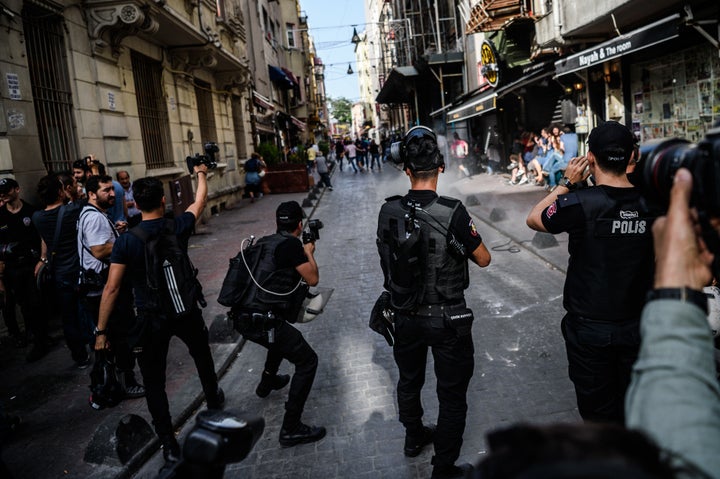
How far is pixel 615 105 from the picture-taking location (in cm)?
1191

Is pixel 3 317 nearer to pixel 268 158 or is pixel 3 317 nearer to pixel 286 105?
pixel 268 158

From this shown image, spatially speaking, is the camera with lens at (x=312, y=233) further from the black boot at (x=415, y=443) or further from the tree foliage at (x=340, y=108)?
the tree foliage at (x=340, y=108)

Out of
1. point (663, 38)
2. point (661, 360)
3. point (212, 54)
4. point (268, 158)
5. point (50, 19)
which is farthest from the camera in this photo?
point (268, 158)

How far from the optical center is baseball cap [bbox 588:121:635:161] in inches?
102

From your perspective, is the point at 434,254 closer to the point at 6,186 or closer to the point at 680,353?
the point at 680,353

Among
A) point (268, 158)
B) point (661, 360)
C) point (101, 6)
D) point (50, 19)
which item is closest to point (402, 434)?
point (661, 360)

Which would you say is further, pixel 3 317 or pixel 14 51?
pixel 14 51

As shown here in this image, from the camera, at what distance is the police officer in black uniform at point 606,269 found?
2578 mm

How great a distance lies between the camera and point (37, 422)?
435 cm

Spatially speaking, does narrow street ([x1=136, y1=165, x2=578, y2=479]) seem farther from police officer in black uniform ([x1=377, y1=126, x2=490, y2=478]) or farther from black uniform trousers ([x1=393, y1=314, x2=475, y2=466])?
police officer in black uniform ([x1=377, y1=126, x2=490, y2=478])

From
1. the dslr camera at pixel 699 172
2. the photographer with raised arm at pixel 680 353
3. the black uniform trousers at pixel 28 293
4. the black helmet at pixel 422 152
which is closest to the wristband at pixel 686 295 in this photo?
the photographer with raised arm at pixel 680 353

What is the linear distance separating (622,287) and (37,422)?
4448 mm

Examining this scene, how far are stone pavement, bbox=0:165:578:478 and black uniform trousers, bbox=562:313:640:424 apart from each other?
3.44 ft

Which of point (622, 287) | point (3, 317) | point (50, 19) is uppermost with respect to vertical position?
point (50, 19)
